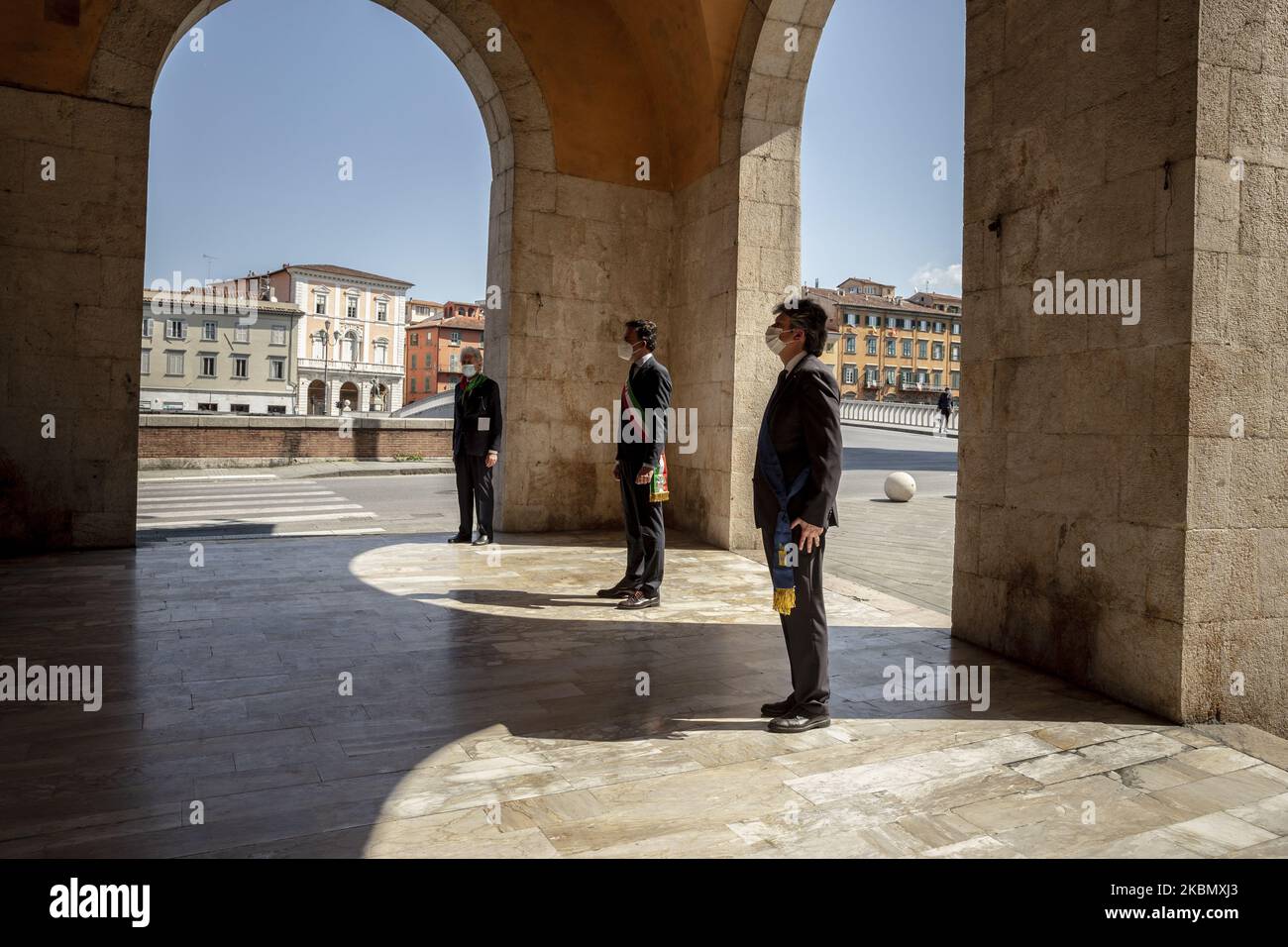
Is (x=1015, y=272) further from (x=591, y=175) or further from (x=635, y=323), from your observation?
(x=591, y=175)

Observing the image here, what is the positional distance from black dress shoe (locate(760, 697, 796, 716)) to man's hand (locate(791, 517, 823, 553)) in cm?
70

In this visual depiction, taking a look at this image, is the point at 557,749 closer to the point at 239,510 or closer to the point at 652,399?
the point at 652,399

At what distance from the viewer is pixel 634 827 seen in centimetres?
273

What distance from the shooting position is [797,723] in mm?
3662

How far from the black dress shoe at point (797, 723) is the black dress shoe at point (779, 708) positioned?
0.04 metres

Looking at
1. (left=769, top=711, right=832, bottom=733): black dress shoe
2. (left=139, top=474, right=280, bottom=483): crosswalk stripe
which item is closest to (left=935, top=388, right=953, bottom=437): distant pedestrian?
(left=139, top=474, right=280, bottom=483): crosswalk stripe

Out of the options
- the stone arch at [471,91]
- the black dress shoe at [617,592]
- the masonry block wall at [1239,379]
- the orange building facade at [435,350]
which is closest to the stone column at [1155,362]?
the masonry block wall at [1239,379]

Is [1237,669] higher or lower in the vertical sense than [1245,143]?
lower

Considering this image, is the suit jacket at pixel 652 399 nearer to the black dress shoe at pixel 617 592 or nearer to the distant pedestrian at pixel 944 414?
the black dress shoe at pixel 617 592

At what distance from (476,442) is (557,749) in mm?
5581

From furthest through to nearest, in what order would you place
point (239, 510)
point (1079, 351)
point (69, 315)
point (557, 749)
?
1. point (239, 510)
2. point (69, 315)
3. point (1079, 351)
4. point (557, 749)

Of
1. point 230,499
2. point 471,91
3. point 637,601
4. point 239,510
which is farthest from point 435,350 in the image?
point 637,601

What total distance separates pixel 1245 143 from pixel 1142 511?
171 centimetres
